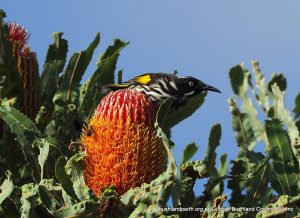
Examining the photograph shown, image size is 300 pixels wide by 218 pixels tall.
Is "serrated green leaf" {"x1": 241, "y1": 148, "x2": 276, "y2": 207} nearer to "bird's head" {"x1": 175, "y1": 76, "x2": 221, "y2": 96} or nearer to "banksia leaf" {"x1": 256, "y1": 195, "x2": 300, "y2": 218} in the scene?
"banksia leaf" {"x1": 256, "y1": 195, "x2": 300, "y2": 218}

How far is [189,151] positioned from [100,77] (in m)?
1.03

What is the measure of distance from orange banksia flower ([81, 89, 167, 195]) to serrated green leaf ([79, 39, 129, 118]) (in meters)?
1.05

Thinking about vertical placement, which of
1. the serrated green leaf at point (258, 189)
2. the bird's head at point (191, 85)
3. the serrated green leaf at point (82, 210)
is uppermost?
the bird's head at point (191, 85)

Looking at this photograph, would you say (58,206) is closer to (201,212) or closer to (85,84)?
(201,212)

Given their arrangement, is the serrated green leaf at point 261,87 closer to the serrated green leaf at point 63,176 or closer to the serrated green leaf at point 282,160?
the serrated green leaf at point 282,160

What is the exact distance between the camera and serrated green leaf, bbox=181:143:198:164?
20.7 feet

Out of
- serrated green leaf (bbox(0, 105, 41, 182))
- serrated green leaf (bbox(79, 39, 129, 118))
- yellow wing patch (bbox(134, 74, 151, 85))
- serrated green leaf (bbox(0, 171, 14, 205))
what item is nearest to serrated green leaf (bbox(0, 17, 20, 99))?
serrated green leaf (bbox(79, 39, 129, 118))

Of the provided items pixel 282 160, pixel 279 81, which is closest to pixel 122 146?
pixel 282 160

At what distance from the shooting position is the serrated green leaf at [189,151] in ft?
20.7

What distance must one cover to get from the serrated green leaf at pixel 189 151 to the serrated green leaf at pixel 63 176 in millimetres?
1983

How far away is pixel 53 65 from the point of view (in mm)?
6105

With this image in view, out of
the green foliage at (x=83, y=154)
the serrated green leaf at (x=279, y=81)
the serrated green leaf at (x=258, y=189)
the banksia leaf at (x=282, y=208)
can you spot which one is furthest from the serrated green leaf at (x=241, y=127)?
the banksia leaf at (x=282, y=208)

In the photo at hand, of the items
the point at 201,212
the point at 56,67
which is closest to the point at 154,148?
the point at 201,212

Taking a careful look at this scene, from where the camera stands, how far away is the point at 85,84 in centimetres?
598
